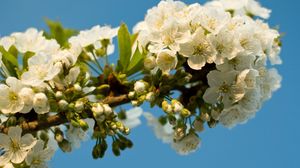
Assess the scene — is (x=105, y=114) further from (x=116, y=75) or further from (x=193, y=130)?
(x=193, y=130)

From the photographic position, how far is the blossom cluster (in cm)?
327

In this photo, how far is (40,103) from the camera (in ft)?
9.87

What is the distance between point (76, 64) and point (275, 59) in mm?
1609

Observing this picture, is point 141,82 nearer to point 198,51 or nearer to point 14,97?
point 198,51

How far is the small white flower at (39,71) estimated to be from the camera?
3111 millimetres

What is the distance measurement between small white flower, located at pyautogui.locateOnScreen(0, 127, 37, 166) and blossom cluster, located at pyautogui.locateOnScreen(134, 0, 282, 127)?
37.1 inches

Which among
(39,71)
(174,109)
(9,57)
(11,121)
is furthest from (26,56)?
(174,109)

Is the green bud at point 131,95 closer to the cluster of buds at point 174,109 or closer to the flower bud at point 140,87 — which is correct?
the flower bud at point 140,87

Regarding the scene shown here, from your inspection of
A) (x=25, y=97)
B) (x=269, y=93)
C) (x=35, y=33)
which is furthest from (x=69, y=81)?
(x=269, y=93)

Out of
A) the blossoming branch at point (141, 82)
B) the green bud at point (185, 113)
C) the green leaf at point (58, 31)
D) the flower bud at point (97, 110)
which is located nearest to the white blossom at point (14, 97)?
the blossoming branch at point (141, 82)

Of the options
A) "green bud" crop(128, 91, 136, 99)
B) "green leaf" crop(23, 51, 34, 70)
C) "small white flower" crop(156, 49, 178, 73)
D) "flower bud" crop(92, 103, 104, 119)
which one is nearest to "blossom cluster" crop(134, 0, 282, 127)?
"small white flower" crop(156, 49, 178, 73)

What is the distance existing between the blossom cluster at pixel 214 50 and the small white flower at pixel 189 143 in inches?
11.1

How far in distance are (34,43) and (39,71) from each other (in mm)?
691

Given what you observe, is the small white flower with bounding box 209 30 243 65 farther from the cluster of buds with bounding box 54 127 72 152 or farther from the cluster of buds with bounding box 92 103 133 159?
the cluster of buds with bounding box 54 127 72 152
